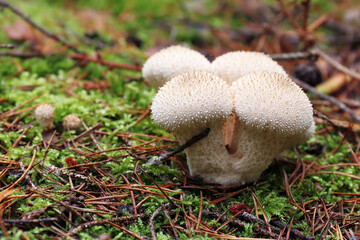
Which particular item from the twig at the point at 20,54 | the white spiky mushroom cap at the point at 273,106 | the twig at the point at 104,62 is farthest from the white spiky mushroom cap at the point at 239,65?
the twig at the point at 20,54

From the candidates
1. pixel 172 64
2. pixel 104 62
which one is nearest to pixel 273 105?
pixel 172 64

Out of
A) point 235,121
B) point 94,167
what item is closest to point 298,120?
point 235,121

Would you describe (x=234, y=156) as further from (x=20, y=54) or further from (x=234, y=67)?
(x=20, y=54)

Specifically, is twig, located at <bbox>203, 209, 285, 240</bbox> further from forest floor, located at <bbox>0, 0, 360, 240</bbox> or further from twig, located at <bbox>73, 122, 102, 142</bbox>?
twig, located at <bbox>73, 122, 102, 142</bbox>

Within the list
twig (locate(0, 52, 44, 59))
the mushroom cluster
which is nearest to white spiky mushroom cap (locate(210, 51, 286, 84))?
the mushroom cluster

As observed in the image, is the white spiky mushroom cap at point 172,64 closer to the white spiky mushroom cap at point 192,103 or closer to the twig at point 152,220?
the white spiky mushroom cap at point 192,103

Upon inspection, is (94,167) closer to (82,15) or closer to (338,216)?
(338,216)

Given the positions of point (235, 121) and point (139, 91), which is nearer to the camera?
point (235, 121)
